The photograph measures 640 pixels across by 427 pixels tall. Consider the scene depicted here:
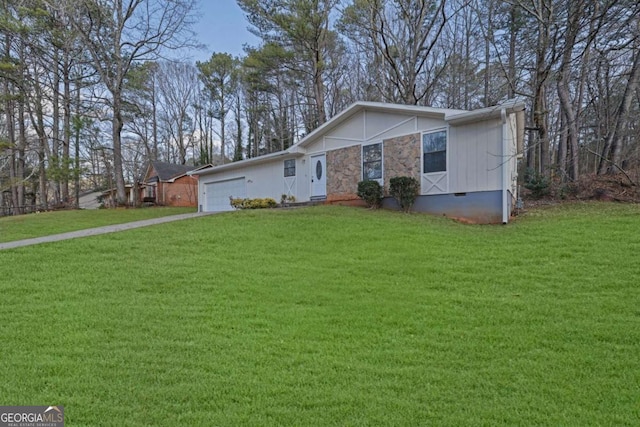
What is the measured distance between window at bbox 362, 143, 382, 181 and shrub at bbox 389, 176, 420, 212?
1.06 m

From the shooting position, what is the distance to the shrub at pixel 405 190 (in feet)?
36.6

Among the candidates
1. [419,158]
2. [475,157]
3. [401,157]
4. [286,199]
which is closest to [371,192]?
[401,157]

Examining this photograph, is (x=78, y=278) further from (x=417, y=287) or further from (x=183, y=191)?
(x=183, y=191)

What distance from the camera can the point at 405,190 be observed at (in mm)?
11156

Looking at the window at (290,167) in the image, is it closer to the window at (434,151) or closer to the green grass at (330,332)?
the window at (434,151)

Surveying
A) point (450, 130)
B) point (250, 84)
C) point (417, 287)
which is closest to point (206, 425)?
point (417, 287)

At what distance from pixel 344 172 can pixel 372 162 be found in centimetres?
118

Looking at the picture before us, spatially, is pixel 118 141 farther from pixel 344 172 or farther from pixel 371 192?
pixel 371 192

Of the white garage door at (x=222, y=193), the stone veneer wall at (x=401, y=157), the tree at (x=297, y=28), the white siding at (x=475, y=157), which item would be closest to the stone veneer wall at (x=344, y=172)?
the stone veneer wall at (x=401, y=157)

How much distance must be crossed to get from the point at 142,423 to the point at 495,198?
9.64 metres

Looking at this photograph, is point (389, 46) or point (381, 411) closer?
point (381, 411)

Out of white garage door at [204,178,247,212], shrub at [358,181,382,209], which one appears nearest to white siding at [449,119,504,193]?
shrub at [358,181,382,209]

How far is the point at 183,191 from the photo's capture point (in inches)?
1161

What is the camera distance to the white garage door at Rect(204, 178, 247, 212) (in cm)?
1755
